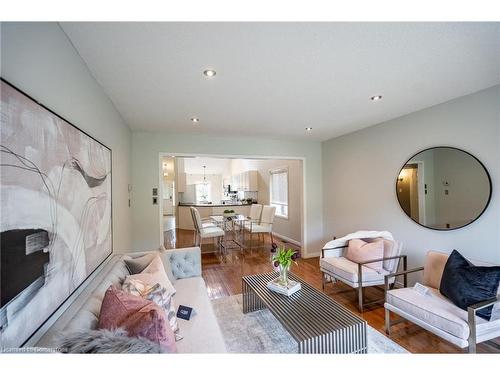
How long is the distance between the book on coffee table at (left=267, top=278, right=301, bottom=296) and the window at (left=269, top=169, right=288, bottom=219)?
3861 mm

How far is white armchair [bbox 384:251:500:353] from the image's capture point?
156 centimetres

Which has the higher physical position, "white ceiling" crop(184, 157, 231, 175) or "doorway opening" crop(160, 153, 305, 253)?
"white ceiling" crop(184, 157, 231, 175)

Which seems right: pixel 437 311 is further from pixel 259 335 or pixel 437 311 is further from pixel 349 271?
pixel 259 335

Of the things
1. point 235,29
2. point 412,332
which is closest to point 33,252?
point 235,29

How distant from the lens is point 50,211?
1044 millimetres

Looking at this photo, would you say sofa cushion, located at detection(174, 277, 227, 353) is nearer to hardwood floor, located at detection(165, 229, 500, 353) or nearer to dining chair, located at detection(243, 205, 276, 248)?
hardwood floor, located at detection(165, 229, 500, 353)

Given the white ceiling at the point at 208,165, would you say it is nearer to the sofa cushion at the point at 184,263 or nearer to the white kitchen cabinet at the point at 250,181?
the white kitchen cabinet at the point at 250,181

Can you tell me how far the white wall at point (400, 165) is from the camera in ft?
7.14

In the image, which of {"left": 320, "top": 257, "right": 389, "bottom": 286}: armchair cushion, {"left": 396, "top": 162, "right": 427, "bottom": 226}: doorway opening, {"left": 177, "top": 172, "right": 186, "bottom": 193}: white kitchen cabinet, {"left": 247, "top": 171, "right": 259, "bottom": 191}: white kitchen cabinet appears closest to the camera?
{"left": 320, "top": 257, "right": 389, "bottom": 286}: armchair cushion

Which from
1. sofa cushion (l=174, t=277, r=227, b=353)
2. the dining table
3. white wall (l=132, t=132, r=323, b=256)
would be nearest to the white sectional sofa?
sofa cushion (l=174, t=277, r=227, b=353)

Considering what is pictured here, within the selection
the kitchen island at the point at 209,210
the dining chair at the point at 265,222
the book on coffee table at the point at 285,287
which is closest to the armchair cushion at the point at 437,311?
the book on coffee table at the point at 285,287

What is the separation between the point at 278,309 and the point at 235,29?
2142 mm

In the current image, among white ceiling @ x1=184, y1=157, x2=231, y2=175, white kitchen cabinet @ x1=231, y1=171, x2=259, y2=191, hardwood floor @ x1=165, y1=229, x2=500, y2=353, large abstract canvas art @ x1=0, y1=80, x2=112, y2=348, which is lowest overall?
hardwood floor @ x1=165, y1=229, x2=500, y2=353

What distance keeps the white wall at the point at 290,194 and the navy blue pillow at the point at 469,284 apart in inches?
112
